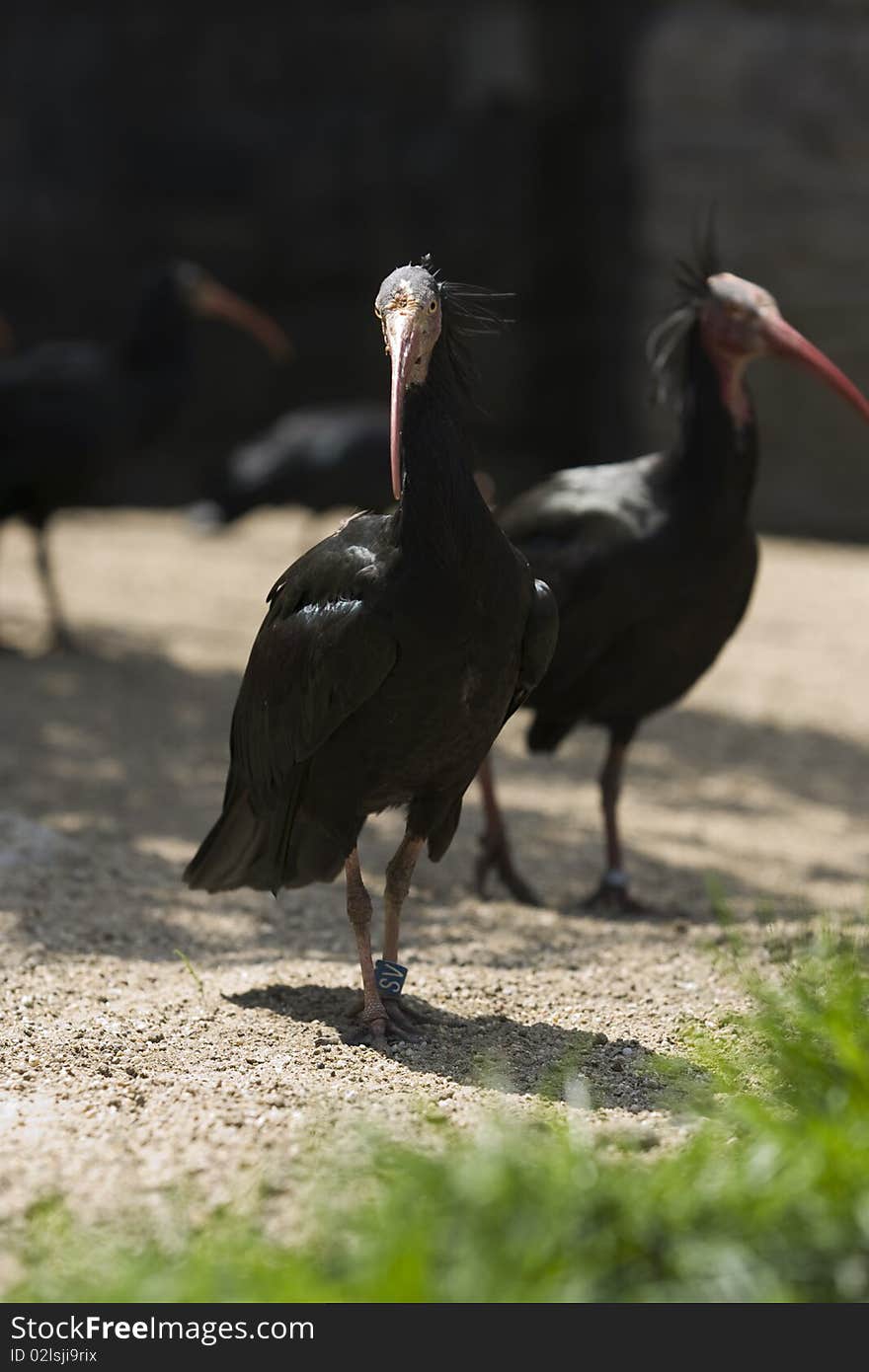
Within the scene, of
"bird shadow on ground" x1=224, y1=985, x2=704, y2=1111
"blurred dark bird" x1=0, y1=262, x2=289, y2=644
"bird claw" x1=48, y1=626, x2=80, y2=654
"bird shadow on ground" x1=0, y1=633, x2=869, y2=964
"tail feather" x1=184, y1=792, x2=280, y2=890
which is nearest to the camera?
"bird shadow on ground" x1=224, y1=985, x2=704, y2=1111

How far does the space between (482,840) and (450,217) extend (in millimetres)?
7958

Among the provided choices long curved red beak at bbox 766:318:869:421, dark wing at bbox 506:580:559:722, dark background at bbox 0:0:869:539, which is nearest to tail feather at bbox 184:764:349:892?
dark wing at bbox 506:580:559:722

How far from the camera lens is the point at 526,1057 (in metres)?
3.66

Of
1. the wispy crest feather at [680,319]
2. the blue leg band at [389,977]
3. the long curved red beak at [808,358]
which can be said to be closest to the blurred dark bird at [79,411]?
the wispy crest feather at [680,319]

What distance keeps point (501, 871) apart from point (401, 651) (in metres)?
2.24

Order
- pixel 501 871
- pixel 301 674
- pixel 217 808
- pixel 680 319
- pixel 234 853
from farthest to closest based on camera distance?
pixel 217 808 < pixel 501 871 < pixel 680 319 < pixel 234 853 < pixel 301 674

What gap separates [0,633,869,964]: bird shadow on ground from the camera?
5.10 m

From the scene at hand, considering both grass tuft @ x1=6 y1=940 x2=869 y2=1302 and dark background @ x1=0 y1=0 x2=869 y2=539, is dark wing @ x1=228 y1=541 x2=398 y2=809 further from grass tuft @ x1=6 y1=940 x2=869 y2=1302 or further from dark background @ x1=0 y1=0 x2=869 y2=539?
dark background @ x1=0 y1=0 x2=869 y2=539

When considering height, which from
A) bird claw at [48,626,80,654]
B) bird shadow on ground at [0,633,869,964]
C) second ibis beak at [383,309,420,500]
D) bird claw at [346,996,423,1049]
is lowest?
bird claw at [48,626,80,654]

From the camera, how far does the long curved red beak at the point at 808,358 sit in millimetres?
5277

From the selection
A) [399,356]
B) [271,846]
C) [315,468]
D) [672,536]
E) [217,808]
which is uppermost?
[399,356]

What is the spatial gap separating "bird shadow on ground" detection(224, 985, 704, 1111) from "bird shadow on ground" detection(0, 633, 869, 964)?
0.75 metres

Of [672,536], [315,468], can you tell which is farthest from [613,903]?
[315,468]

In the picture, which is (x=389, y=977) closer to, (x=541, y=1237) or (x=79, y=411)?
(x=541, y=1237)
